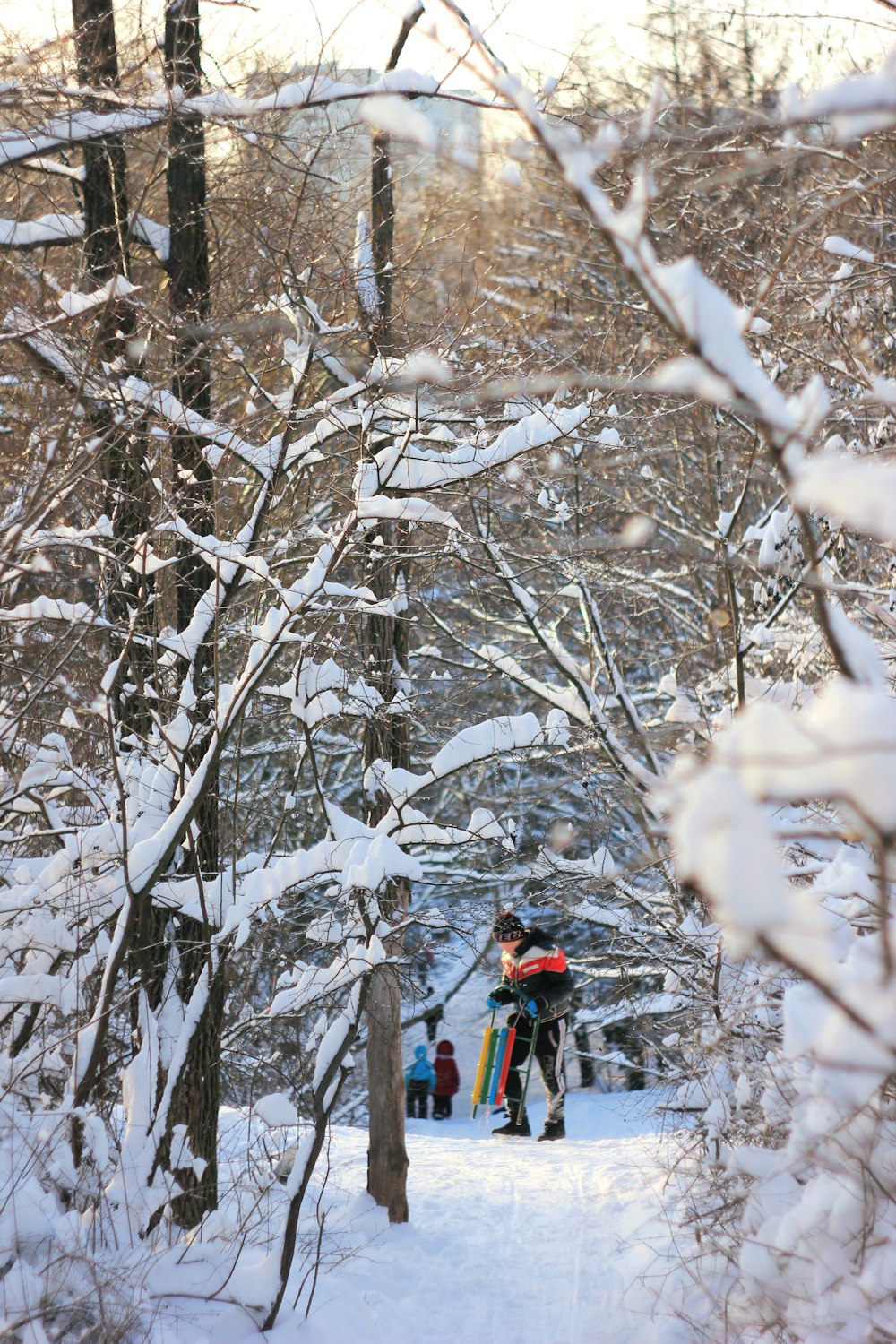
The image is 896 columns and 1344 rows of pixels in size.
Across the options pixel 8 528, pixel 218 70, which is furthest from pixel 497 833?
pixel 218 70

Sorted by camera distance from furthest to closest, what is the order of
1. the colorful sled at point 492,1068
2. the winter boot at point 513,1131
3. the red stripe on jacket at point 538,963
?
the colorful sled at point 492,1068 → the winter boot at point 513,1131 → the red stripe on jacket at point 538,963

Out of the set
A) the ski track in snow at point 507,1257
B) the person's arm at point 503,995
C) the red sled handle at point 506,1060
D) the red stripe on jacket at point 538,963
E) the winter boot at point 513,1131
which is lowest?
the ski track in snow at point 507,1257

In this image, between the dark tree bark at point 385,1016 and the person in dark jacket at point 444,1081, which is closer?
the dark tree bark at point 385,1016

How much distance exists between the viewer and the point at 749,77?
8133mm

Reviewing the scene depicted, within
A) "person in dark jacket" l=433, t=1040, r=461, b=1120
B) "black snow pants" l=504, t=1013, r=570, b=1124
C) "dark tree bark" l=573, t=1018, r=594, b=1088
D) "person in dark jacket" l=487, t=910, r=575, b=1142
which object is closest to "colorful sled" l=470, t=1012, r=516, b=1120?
"black snow pants" l=504, t=1013, r=570, b=1124

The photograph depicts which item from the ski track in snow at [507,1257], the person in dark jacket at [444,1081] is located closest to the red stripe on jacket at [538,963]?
the ski track in snow at [507,1257]

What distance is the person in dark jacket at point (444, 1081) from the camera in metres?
13.5

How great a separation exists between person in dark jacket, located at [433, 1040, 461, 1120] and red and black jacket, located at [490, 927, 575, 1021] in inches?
162

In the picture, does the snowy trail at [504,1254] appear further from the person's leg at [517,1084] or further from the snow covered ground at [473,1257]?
the person's leg at [517,1084]

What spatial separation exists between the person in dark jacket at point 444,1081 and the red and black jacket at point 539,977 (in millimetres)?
4117

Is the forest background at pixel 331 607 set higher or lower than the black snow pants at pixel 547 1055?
higher

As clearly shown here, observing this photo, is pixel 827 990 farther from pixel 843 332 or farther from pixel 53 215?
pixel 53 215

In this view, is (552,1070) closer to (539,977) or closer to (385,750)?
(539,977)

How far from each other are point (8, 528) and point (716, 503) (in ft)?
19.6
